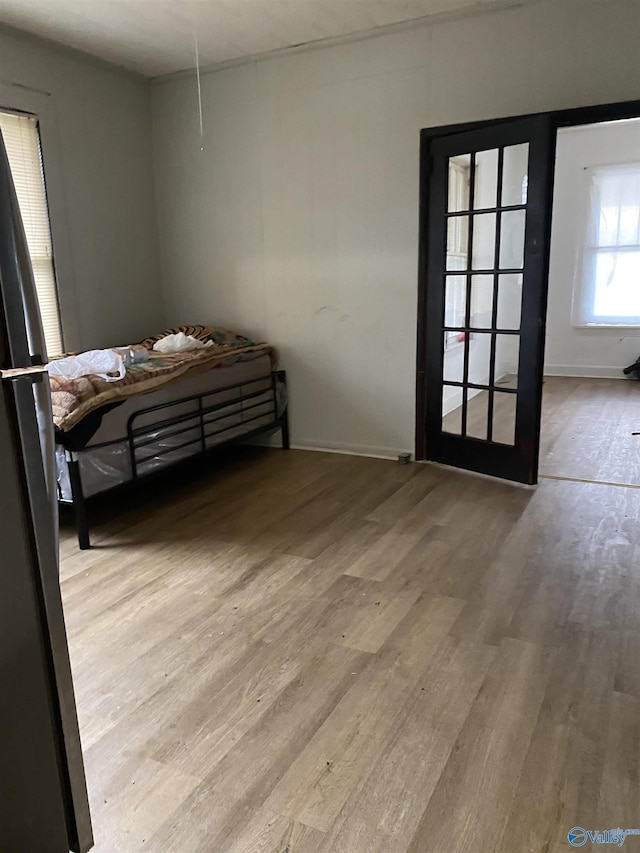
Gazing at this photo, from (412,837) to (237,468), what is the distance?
2886 mm

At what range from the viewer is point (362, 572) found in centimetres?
257

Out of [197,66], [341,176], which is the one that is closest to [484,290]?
[341,176]

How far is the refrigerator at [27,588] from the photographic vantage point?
1036 mm

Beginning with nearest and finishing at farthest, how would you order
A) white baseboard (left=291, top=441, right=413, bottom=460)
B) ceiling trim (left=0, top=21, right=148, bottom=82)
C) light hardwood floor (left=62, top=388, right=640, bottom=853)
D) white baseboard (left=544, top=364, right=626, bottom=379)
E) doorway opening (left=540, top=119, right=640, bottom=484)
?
light hardwood floor (left=62, top=388, right=640, bottom=853), ceiling trim (left=0, top=21, right=148, bottom=82), white baseboard (left=291, top=441, right=413, bottom=460), doorway opening (left=540, top=119, right=640, bottom=484), white baseboard (left=544, top=364, right=626, bottom=379)

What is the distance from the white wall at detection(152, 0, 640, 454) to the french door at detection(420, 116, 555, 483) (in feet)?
0.63

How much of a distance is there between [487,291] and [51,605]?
3.02 m

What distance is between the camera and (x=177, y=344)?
3881 millimetres

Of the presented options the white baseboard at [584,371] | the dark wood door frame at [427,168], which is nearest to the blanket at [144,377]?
the dark wood door frame at [427,168]

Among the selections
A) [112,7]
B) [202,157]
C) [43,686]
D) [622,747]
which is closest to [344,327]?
[202,157]

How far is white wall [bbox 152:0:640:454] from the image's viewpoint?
3303mm

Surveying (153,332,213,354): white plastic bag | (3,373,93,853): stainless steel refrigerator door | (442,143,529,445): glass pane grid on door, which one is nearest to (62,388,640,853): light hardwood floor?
(3,373,93,853): stainless steel refrigerator door

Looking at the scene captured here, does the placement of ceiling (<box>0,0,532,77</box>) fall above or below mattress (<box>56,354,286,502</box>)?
above

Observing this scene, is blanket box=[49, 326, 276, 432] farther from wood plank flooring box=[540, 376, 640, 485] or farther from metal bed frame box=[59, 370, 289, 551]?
wood plank flooring box=[540, 376, 640, 485]

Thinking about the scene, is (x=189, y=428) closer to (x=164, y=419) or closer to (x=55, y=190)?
(x=164, y=419)
